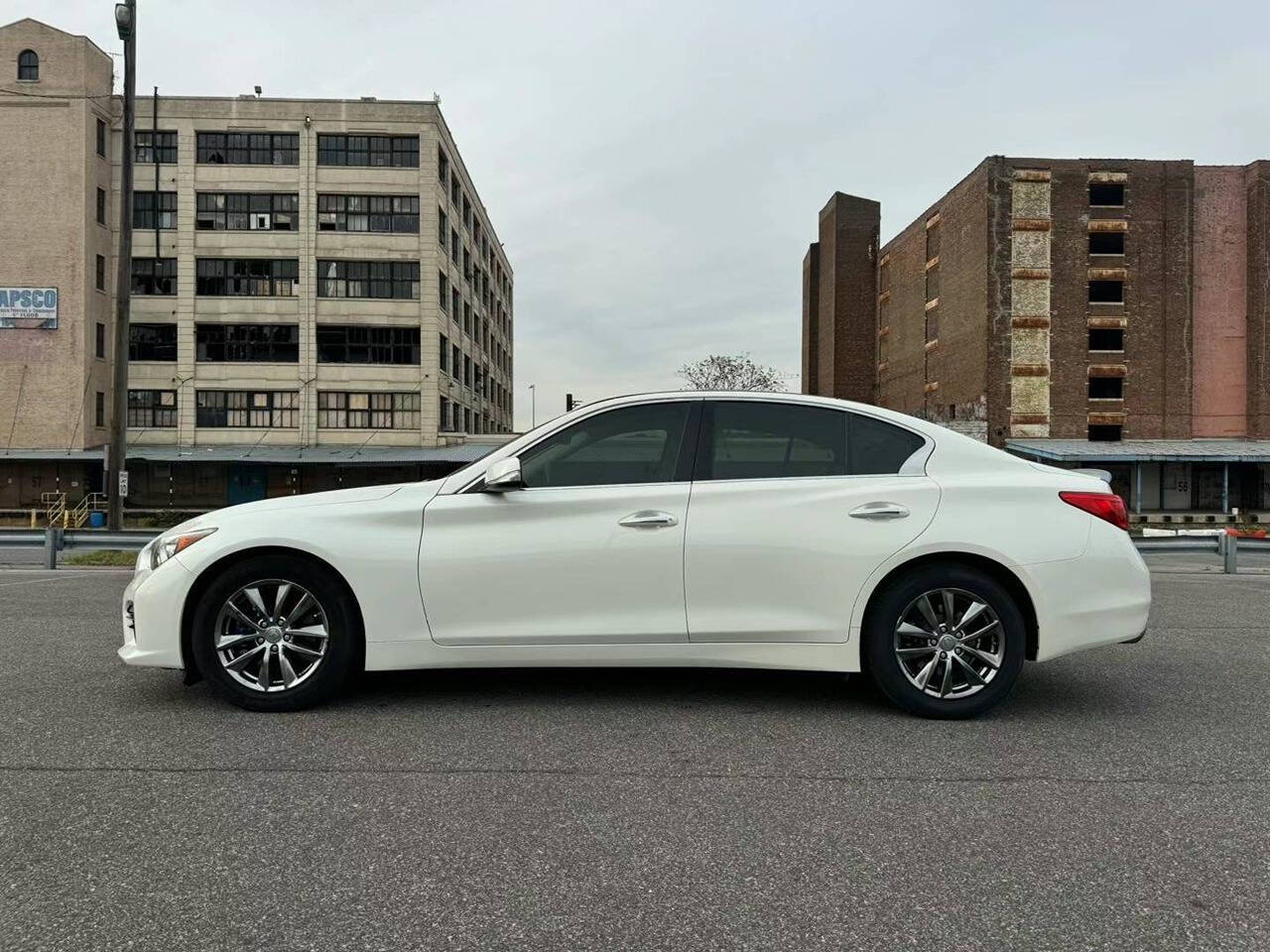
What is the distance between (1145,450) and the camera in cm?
4256

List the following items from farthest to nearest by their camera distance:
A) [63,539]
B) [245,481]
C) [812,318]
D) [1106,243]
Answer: [812,318], [1106,243], [245,481], [63,539]

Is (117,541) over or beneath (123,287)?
beneath

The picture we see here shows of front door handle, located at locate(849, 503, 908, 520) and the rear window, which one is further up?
the rear window

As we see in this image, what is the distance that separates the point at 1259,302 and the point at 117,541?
162ft

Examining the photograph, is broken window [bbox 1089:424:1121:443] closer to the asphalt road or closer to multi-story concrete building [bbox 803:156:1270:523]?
multi-story concrete building [bbox 803:156:1270:523]

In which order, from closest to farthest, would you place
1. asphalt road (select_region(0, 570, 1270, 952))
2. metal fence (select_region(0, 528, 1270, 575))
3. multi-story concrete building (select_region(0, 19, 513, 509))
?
asphalt road (select_region(0, 570, 1270, 952)) → metal fence (select_region(0, 528, 1270, 575)) → multi-story concrete building (select_region(0, 19, 513, 509))

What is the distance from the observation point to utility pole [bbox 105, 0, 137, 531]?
Answer: 18.3 metres

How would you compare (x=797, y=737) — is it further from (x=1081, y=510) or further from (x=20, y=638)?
(x=20, y=638)

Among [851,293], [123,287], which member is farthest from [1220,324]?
[123,287]

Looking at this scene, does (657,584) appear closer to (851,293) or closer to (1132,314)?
(1132,314)

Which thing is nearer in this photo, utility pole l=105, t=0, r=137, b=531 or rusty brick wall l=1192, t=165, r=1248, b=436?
utility pole l=105, t=0, r=137, b=531

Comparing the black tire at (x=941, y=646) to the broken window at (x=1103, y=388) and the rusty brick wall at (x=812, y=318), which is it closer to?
the broken window at (x=1103, y=388)

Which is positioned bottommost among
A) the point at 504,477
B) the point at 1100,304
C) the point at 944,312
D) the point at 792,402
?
the point at 504,477

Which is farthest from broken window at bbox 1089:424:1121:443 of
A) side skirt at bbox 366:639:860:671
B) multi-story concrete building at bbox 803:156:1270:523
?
side skirt at bbox 366:639:860:671
